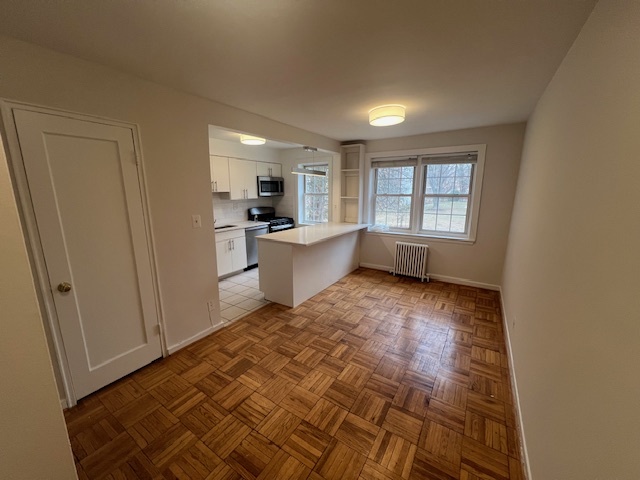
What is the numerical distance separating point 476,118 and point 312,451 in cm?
378

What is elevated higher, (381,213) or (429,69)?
(429,69)

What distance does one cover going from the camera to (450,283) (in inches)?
166

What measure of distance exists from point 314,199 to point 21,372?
5.28 metres

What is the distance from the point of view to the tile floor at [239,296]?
10.7 ft

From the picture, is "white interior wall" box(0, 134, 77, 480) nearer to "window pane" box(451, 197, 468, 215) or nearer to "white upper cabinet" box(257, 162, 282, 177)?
"window pane" box(451, 197, 468, 215)

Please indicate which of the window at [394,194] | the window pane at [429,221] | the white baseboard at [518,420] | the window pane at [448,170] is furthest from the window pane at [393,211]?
the white baseboard at [518,420]

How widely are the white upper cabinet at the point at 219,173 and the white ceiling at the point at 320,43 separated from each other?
2.20 m

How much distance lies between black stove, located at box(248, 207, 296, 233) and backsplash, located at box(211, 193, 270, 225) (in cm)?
15

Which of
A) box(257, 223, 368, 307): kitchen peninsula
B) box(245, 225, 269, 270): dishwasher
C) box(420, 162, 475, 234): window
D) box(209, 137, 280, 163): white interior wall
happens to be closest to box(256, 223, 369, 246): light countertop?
box(257, 223, 368, 307): kitchen peninsula

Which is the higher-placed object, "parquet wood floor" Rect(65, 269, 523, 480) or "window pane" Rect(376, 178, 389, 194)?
"window pane" Rect(376, 178, 389, 194)

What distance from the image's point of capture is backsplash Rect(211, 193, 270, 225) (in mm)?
4910

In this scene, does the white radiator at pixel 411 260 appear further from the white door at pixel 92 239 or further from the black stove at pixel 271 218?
the white door at pixel 92 239

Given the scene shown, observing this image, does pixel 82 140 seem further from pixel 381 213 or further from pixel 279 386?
pixel 381 213

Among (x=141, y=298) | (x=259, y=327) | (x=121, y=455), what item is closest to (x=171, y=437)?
(x=121, y=455)
